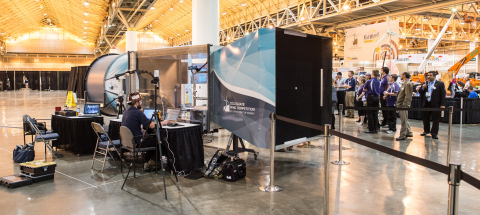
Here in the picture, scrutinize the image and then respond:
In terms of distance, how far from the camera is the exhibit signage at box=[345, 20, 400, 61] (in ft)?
40.8

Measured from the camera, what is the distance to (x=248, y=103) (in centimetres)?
→ 461

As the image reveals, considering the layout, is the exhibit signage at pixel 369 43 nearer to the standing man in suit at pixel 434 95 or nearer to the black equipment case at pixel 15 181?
the standing man in suit at pixel 434 95

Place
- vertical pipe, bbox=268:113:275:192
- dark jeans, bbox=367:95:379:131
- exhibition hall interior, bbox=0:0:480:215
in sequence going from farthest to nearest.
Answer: dark jeans, bbox=367:95:379:131 → vertical pipe, bbox=268:113:275:192 → exhibition hall interior, bbox=0:0:480:215

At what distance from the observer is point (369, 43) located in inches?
537

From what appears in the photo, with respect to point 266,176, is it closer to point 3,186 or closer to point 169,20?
point 3,186

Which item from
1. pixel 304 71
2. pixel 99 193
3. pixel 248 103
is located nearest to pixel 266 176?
pixel 248 103

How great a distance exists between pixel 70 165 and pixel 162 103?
2.51m

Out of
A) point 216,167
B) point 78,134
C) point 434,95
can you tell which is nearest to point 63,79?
point 78,134

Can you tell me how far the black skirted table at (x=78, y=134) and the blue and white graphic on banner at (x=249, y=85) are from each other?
254 centimetres

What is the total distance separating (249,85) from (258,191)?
1.45m

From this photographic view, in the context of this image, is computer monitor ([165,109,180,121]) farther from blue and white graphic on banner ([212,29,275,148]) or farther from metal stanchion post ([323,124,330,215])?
metal stanchion post ([323,124,330,215])

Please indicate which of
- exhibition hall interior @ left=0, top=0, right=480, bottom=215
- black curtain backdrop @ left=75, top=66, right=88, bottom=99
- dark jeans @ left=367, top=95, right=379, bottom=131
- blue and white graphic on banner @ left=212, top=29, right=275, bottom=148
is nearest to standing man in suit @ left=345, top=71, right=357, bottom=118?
exhibition hall interior @ left=0, top=0, right=480, bottom=215

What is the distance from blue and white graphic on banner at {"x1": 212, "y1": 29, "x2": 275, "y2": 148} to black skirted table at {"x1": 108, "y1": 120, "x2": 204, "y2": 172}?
0.66 metres

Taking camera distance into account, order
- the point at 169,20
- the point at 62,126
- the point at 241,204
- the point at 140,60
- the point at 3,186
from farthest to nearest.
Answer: the point at 169,20, the point at 140,60, the point at 62,126, the point at 3,186, the point at 241,204
